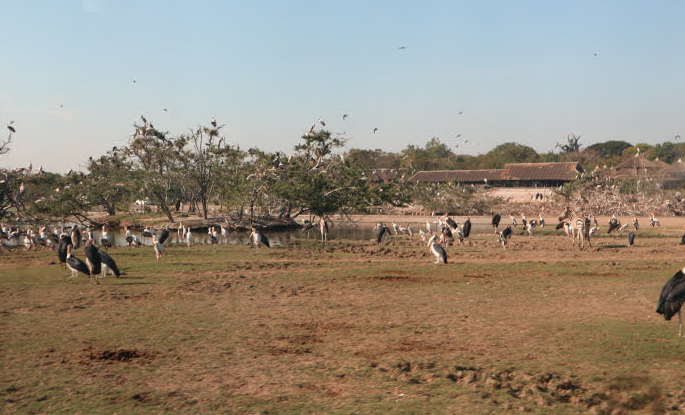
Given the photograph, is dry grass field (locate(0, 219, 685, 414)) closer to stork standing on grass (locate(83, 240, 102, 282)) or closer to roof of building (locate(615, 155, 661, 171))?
stork standing on grass (locate(83, 240, 102, 282))

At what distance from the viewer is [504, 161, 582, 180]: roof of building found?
63.4m

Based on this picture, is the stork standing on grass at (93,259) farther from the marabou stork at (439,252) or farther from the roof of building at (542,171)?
the roof of building at (542,171)

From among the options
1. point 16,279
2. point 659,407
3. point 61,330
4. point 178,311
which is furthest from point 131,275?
point 659,407

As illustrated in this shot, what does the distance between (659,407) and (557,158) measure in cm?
8477

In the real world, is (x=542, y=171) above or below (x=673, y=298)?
above

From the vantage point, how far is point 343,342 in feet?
31.2

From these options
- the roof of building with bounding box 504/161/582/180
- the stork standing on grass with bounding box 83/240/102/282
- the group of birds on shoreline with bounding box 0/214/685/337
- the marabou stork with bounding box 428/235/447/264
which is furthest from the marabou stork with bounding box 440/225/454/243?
the roof of building with bounding box 504/161/582/180

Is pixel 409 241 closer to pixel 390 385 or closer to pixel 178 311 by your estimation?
pixel 178 311

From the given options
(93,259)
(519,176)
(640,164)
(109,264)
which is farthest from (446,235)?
(640,164)

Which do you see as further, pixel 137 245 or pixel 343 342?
pixel 137 245

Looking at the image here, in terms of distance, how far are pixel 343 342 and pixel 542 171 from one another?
2371 inches

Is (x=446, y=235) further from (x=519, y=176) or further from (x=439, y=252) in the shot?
(x=519, y=176)

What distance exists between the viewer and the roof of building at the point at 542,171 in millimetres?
63356

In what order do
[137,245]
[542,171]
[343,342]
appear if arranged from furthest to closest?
[542,171] → [137,245] → [343,342]
